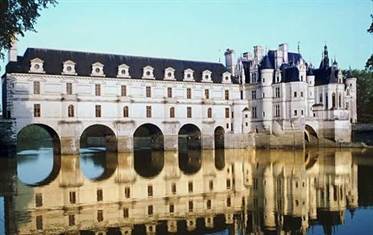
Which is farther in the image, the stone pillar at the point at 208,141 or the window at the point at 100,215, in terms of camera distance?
the stone pillar at the point at 208,141

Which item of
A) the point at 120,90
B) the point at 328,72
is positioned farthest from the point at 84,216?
the point at 328,72

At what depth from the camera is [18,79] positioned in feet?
126

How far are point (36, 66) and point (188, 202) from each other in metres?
28.8

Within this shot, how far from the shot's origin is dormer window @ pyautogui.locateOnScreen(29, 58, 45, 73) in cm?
3938

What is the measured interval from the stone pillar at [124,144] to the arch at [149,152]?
46.9 inches

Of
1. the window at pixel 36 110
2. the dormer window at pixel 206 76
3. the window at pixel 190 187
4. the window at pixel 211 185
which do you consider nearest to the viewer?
the window at pixel 190 187

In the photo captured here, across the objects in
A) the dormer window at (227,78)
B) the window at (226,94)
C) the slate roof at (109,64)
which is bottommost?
the window at (226,94)

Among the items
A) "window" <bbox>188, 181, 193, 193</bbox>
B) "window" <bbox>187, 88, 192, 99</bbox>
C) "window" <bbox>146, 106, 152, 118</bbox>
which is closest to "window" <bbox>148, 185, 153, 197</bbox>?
"window" <bbox>188, 181, 193, 193</bbox>

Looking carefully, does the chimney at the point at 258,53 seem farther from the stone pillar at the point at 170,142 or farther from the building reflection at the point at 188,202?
the building reflection at the point at 188,202

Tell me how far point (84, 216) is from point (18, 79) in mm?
28474

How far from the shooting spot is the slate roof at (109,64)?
40.5 meters

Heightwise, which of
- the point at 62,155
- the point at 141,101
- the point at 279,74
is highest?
the point at 279,74

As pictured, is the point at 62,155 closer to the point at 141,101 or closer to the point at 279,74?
the point at 141,101

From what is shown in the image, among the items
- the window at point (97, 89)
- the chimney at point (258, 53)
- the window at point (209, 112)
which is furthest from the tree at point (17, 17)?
the chimney at point (258, 53)
